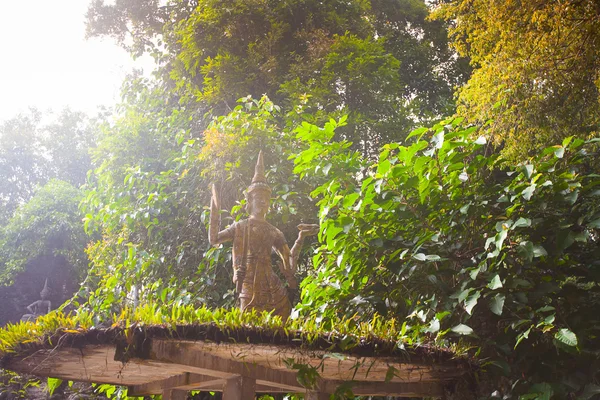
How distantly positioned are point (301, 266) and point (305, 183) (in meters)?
1.05

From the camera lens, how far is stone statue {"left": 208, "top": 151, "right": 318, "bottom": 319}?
169 inches

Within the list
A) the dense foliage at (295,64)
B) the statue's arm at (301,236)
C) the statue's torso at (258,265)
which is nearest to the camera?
the statue's torso at (258,265)

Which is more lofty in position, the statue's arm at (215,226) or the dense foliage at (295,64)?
the dense foliage at (295,64)

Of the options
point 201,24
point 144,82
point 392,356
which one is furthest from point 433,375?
point 144,82

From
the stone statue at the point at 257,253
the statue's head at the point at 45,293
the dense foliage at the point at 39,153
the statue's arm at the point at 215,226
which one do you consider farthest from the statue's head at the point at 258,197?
the dense foliage at the point at 39,153

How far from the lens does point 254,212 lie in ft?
15.1

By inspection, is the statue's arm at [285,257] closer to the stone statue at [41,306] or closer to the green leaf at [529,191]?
the green leaf at [529,191]

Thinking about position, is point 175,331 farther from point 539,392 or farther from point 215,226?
point 539,392

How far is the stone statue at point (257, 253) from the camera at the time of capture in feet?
14.1

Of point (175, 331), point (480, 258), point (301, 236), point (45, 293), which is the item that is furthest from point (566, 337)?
point (45, 293)

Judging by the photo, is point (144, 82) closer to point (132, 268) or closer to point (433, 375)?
point (132, 268)

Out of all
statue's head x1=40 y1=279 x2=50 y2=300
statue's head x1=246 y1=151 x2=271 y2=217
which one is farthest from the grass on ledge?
statue's head x1=40 y1=279 x2=50 y2=300

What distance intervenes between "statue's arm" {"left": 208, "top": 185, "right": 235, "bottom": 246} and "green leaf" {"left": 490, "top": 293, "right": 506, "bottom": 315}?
205 cm

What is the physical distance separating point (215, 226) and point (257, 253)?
38 centimetres
